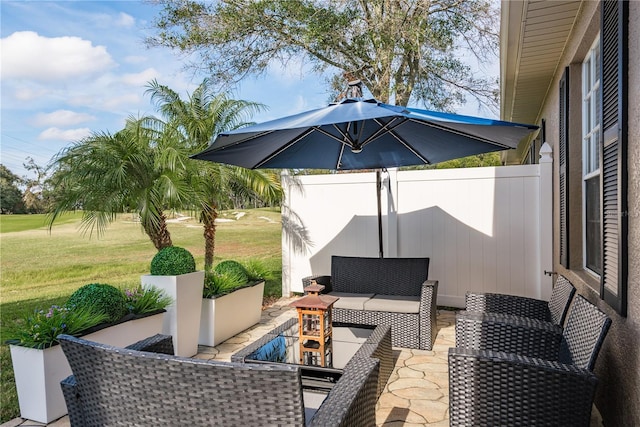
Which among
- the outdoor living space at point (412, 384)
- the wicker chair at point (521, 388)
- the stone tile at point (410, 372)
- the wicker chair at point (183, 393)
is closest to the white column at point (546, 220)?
the outdoor living space at point (412, 384)

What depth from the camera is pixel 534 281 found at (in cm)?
547

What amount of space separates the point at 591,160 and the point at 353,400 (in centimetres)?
314

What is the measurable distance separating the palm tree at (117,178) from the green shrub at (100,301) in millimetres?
1207

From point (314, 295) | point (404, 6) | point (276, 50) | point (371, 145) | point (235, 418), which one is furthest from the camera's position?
point (276, 50)

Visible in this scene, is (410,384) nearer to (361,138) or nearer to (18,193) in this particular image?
(361,138)

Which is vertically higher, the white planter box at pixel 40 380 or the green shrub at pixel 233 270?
the green shrub at pixel 233 270

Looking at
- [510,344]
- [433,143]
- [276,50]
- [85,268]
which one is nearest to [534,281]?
[433,143]

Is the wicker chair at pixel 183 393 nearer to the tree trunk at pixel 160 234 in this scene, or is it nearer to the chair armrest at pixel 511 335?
the chair armrest at pixel 511 335

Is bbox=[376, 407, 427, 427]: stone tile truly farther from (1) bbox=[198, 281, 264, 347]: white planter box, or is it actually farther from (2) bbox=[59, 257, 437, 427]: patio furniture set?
(1) bbox=[198, 281, 264, 347]: white planter box

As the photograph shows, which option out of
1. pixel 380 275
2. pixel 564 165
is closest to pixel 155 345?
pixel 380 275

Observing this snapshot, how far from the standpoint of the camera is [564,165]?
13.8ft

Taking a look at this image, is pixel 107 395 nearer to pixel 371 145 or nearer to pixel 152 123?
pixel 371 145

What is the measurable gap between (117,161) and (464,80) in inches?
378

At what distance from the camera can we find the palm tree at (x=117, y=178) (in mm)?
4406
